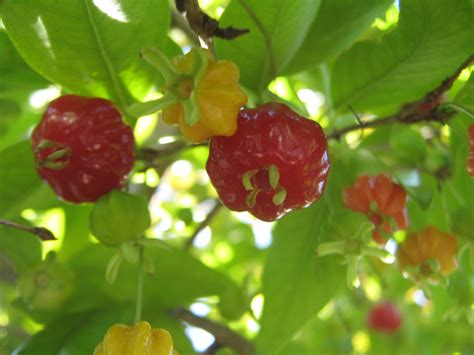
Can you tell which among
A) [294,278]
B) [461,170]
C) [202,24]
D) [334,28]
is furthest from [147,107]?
[461,170]

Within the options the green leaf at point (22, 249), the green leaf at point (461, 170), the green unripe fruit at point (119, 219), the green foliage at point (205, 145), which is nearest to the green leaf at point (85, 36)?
the green foliage at point (205, 145)

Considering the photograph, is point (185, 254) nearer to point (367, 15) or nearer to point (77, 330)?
point (77, 330)

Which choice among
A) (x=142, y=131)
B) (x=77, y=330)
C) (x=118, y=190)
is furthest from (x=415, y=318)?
(x=118, y=190)

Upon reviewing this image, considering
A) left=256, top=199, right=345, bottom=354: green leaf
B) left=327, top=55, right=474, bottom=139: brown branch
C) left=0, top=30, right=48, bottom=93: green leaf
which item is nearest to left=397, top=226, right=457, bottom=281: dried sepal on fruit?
left=256, top=199, right=345, bottom=354: green leaf

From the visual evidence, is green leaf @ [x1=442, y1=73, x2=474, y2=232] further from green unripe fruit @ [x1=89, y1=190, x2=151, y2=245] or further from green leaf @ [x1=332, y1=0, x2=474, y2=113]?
green unripe fruit @ [x1=89, y1=190, x2=151, y2=245]

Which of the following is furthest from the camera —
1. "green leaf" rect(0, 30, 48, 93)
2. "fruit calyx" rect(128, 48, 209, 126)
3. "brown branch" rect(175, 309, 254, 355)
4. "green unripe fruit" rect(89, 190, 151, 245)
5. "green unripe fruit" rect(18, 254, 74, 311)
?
"brown branch" rect(175, 309, 254, 355)

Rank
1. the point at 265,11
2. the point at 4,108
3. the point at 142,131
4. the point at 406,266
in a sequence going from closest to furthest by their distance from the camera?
the point at 265,11 → the point at 406,266 → the point at 4,108 → the point at 142,131
